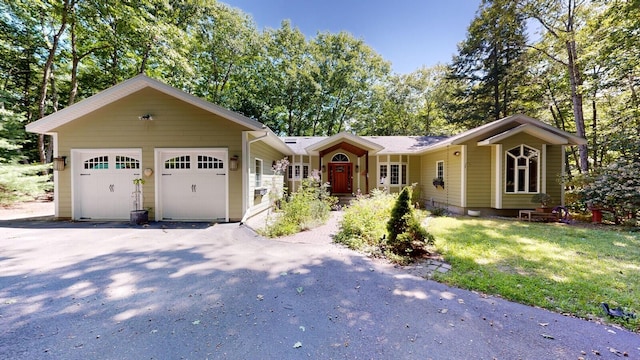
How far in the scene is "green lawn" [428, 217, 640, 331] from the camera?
3078 mm

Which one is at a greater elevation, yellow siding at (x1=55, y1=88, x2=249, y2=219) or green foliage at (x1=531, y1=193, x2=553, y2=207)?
yellow siding at (x1=55, y1=88, x2=249, y2=219)

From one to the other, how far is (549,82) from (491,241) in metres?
15.2

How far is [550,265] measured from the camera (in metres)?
4.25

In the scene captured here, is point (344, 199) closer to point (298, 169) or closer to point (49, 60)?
point (298, 169)

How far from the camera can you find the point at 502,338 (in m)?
2.32

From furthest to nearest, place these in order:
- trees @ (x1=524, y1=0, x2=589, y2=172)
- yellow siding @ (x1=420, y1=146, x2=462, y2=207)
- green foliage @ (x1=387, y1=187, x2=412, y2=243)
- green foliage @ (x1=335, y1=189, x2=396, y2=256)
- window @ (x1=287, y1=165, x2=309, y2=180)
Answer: window @ (x1=287, y1=165, x2=309, y2=180) < trees @ (x1=524, y1=0, x2=589, y2=172) < yellow siding @ (x1=420, y1=146, x2=462, y2=207) < green foliage @ (x1=335, y1=189, x2=396, y2=256) < green foliage @ (x1=387, y1=187, x2=412, y2=243)

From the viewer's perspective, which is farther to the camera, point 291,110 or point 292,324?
point 291,110

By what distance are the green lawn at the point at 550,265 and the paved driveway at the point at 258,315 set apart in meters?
0.39

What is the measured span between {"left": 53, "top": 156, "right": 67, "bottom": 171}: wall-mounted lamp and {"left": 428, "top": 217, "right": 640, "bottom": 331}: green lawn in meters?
10.5

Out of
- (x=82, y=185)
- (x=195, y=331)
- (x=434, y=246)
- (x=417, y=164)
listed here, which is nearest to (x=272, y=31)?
(x=417, y=164)

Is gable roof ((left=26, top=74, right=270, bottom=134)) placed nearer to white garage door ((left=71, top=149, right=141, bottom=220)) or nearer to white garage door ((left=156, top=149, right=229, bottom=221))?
white garage door ((left=71, top=149, right=141, bottom=220))

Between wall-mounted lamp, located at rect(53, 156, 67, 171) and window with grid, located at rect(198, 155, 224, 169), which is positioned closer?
wall-mounted lamp, located at rect(53, 156, 67, 171)

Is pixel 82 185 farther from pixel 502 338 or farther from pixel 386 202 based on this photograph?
pixel 502 338

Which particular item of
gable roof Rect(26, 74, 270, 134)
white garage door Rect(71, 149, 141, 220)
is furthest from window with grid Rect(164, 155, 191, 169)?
gable roof Rect(26, 74, 270, 134)
